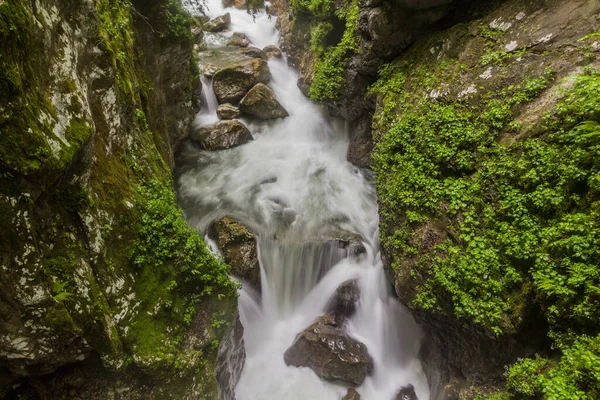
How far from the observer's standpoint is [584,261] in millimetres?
4145

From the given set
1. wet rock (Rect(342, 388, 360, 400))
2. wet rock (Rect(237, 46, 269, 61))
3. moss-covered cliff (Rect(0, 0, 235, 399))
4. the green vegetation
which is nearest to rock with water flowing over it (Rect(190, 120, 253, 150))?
the green vegetation

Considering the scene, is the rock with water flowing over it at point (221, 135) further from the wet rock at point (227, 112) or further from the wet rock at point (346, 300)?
the wet rock at point (346, 300)

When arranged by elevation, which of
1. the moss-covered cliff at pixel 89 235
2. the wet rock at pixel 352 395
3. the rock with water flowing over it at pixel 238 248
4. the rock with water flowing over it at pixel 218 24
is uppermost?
the rock with water flowing over it at pixel 218 24

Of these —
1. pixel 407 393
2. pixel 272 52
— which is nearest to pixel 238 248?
pixel 407 393

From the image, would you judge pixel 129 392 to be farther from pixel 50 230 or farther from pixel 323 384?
pixel 323 384

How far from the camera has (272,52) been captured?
19.7 m

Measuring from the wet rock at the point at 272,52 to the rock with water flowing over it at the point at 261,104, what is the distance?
18.9ft

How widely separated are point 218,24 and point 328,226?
66.5 ft

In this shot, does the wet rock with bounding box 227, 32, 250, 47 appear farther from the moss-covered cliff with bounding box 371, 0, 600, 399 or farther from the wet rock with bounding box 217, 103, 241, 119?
the moss-covered cliff with bounding box 371, 0, 600, 399

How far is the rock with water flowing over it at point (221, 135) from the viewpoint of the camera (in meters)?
13.1

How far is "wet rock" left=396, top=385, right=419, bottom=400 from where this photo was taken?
295 inches

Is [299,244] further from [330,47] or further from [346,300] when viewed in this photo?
[330,47]

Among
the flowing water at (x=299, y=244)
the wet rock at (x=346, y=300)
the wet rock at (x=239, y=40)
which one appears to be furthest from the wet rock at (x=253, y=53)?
the wet rock at (x=346, y=300)

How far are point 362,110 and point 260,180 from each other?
473 cm
